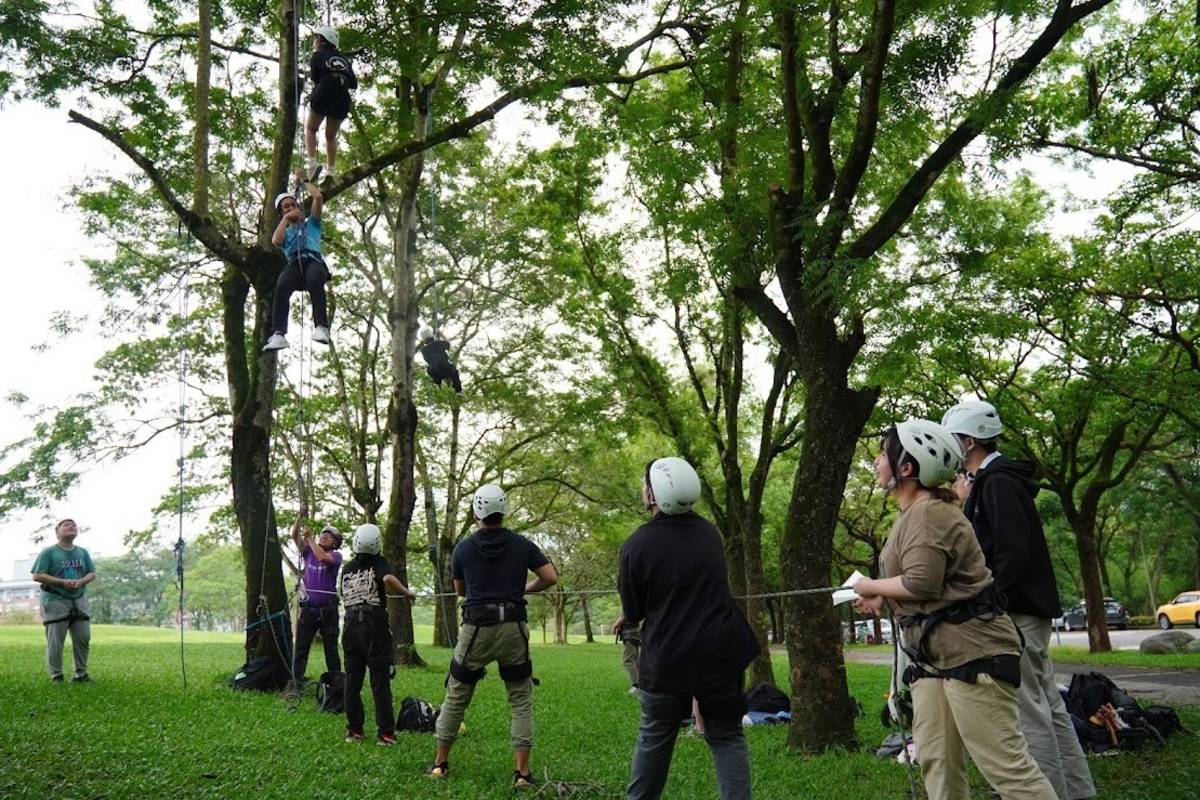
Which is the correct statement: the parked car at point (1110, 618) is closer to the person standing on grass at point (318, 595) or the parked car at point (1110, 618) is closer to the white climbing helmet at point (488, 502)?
the person standing on grass at point (318, 595)

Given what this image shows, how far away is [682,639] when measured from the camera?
3.91 m

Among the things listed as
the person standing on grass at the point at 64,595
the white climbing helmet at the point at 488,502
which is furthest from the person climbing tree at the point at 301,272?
the person standing on grass at the point at 64,595

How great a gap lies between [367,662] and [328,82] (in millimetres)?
5429

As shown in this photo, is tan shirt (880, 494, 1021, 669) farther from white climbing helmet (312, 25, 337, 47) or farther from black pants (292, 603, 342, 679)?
black pants (292, 603, 342, 679)

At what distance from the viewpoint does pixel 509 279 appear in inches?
836

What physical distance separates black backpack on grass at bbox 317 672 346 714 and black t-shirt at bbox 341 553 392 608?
196cm

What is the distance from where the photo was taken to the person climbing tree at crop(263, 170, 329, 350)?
26.3 ft

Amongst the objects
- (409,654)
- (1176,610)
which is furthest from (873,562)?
(409,654)

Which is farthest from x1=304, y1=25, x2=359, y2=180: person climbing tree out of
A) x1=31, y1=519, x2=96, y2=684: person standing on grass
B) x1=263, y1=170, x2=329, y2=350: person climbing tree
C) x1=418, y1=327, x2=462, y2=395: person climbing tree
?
x1=31, y1=519, x2=96, y2=684: person standing on grass

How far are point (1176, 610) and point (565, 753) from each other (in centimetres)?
3419

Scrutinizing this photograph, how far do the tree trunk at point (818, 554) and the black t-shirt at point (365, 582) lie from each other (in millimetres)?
3623

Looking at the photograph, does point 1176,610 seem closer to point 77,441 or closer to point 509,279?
point 509,279

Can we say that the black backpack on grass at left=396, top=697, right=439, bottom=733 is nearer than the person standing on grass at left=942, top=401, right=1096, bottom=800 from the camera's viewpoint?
No

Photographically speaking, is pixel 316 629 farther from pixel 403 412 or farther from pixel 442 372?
pixel 403 412
